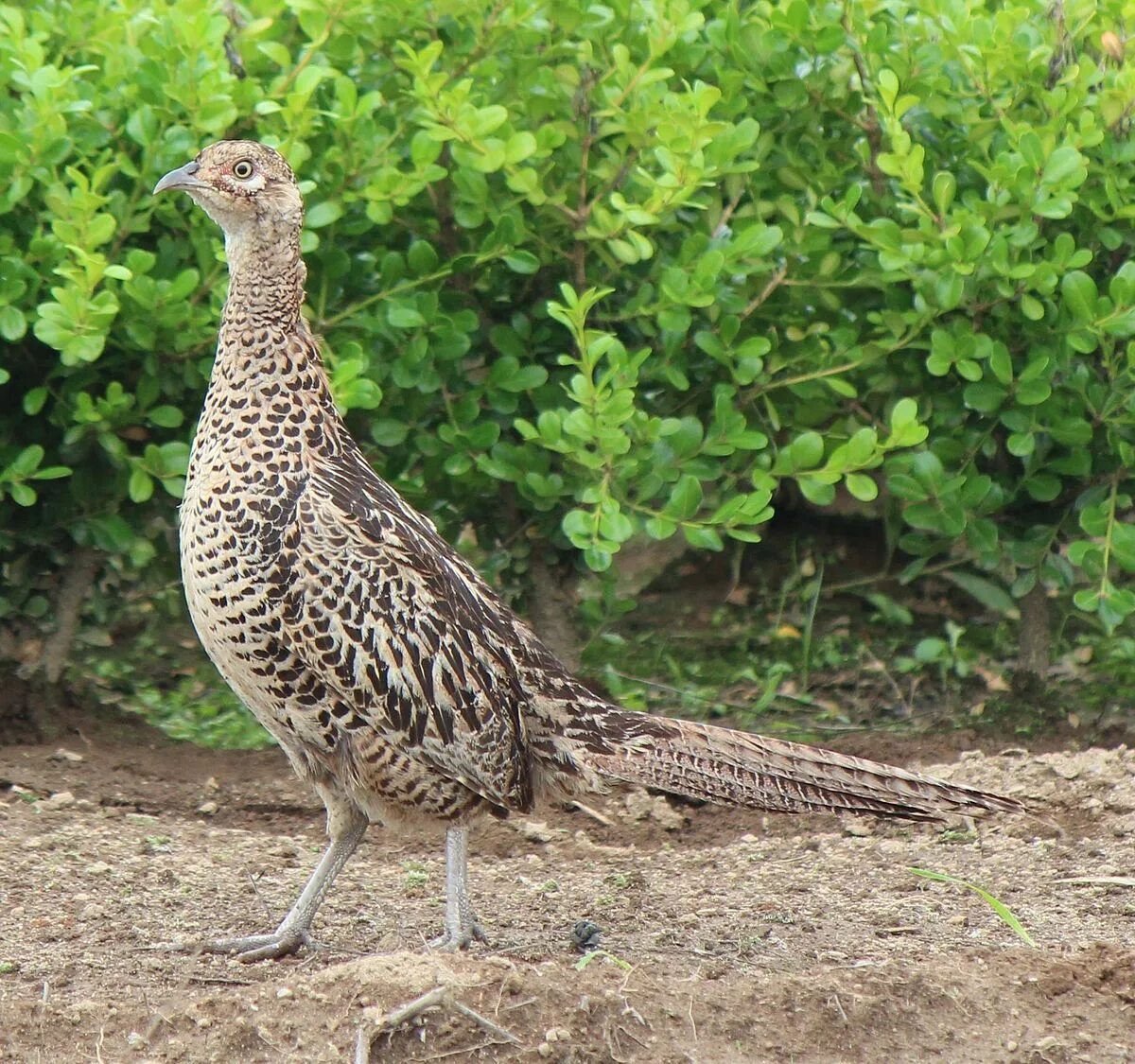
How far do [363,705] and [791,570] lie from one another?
3.34m

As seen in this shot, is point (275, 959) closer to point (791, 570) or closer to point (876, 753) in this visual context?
point (876, 753)

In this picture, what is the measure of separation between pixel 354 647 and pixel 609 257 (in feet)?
6.47

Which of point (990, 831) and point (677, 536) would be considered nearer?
point (990, 831)

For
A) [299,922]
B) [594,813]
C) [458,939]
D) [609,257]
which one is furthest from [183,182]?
[594,813]

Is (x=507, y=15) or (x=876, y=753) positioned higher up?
(x=507, y=15)

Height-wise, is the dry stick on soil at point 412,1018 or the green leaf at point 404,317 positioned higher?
the green leaf at point 404,317

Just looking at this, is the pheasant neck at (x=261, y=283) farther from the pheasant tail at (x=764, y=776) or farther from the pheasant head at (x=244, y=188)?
the pheasant tail at (x=764, y=776)

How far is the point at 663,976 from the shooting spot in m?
3.91

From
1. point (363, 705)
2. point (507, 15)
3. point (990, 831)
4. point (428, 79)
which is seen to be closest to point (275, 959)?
point (363, 705)

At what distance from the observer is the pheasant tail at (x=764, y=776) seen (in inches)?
168

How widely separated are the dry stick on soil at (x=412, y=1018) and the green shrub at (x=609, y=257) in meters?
1.83

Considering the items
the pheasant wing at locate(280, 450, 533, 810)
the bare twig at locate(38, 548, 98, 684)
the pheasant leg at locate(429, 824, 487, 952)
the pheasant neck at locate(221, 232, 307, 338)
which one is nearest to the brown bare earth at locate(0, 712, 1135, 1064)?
the pheasant leg at locate(429, 824, 487, 952)

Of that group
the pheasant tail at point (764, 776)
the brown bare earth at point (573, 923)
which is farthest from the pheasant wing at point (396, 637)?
the brown bare earth at point (573, 923)

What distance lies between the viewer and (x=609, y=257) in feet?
18.0
